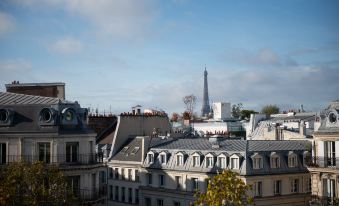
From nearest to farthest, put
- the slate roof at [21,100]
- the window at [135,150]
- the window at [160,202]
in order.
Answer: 1. the slate roof at [21,100]
2. the window at [160,202]
3. the window at [135,150]

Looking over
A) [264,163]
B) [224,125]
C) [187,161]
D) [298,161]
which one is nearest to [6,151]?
[187,161]

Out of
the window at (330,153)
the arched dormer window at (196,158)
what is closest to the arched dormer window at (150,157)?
the arched dormer window at (196,158)

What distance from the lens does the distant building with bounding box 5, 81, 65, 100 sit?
51906mm

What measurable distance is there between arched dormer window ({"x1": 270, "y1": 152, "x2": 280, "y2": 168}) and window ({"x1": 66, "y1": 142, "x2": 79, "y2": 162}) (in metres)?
18.0

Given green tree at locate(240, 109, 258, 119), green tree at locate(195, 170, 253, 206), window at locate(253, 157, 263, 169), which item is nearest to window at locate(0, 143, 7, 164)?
green tree at locate(195, 170, 253, 206)

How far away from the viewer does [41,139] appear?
4150cm

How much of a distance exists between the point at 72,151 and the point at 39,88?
12178mm

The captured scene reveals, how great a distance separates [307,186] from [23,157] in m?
26.6

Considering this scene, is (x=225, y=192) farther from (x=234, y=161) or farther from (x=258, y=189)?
(x=234, y=161)

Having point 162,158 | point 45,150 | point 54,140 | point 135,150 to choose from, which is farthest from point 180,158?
point 45,150

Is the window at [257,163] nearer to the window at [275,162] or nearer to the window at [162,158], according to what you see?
the window at [275,162]

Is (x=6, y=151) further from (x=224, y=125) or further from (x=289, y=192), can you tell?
(x=224, y=125)

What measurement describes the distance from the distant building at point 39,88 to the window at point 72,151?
10.7 meters

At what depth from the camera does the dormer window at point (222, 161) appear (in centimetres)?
5047
